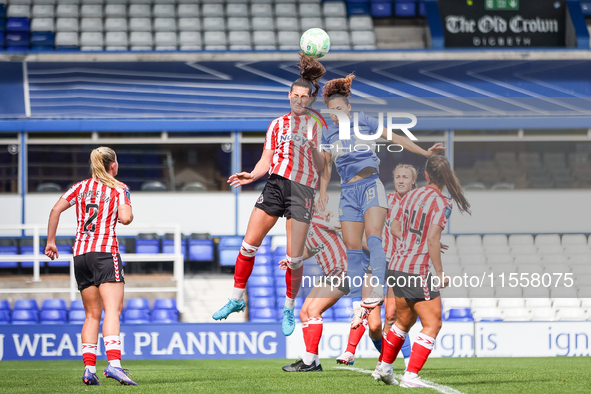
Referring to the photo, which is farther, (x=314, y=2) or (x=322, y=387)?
(x=314, y=2)

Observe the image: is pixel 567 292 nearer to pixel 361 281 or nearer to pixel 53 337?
pixel 361 281

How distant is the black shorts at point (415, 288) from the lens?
535 centimetres

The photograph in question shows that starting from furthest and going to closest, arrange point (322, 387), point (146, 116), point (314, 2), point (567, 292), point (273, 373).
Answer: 1. point (314, 2)
2. point (146, 116)
3. point (567, 292)
4. point (273, 373)
5. point (322, 387)

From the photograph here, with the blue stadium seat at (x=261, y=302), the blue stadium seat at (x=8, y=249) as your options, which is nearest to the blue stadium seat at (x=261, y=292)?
the blue stadium seat at (x=261, y=302)

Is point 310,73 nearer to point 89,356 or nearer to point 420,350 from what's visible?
point 420,350

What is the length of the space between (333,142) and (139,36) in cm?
1021

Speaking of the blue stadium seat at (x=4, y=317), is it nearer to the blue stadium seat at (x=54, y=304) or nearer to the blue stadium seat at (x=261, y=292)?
the blue stadium seat at (x=54, y=304)

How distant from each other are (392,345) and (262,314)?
628cm

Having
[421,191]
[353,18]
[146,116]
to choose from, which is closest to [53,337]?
[146,116]

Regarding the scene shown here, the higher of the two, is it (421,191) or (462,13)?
(462,13)

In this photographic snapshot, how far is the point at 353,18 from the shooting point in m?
16.4

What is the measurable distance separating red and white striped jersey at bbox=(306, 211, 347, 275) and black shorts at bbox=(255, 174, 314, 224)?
25 cm

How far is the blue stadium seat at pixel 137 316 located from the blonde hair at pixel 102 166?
6116 millimetres

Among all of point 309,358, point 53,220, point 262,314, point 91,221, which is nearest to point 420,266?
point 309,358
